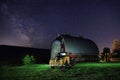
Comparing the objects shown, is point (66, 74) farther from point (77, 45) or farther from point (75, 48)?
point (77, 45)

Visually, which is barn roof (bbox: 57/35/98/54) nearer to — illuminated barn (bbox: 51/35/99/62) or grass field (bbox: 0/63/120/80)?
illuminated barn (bbox: 51/35/99/62)

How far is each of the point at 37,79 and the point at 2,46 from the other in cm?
3527

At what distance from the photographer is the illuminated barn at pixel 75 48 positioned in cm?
3809

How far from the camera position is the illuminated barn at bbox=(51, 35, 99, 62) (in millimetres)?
38094

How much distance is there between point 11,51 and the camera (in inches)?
1882

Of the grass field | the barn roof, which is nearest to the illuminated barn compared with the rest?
the barn roof

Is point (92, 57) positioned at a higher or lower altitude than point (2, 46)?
lower

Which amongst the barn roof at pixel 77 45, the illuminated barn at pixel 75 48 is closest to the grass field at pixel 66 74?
the illuminated barn at pixel 75 48

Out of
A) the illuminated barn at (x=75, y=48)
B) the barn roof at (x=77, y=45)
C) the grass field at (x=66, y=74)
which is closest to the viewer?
the grass field at (x=66, y=74)

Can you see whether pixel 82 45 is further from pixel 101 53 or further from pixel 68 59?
pixel 68 59

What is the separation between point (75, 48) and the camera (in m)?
42.1

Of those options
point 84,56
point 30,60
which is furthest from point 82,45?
point 30,60

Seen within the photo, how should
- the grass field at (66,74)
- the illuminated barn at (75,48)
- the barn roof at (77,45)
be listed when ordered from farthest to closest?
the barn roof at (77,45) → the illuminated barn at (75,48) → the grass field at (66,74)

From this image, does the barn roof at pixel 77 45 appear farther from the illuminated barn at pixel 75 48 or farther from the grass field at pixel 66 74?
the grass field at pixel 66 74
